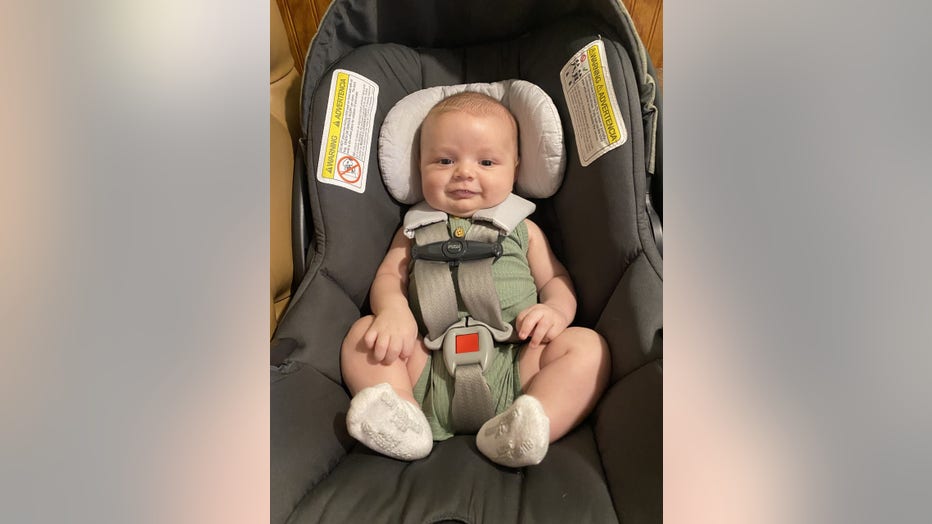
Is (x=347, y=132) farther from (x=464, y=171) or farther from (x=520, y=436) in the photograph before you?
(x=520, y=436)

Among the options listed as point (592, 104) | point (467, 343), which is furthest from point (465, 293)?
point (592, 104)

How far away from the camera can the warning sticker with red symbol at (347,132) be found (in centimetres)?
108

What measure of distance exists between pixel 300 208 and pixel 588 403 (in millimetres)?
623

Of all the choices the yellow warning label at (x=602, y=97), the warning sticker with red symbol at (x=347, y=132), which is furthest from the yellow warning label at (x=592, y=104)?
the warning sticker with red symbol at (x=347, y=132)

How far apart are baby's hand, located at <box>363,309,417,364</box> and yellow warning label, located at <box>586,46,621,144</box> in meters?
0.48

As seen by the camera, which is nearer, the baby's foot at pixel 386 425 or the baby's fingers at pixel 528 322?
the baby's foot at pixel 386 425

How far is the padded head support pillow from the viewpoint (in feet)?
3.64

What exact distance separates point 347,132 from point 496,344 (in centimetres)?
50

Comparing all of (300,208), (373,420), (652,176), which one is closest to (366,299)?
(300,208)

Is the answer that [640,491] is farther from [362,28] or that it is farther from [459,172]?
[362,28]

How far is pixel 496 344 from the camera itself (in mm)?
1029

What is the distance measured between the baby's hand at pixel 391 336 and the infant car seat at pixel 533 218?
0.07m

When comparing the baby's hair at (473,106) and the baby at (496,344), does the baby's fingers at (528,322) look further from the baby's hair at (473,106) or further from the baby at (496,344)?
the baby's hair at (473,106)

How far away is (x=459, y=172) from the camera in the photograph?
3.61ft
